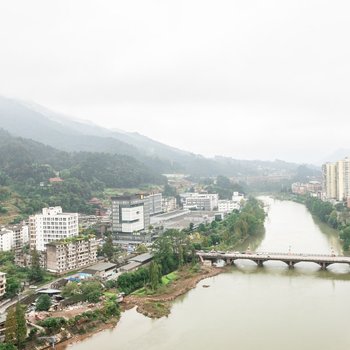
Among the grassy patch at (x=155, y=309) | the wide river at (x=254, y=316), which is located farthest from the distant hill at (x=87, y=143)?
the grassy patch at (x=155, y=309)

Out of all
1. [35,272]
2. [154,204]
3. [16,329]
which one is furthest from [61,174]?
[16,329]

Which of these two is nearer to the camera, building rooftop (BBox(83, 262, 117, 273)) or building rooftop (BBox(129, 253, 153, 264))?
building rooftop (BBox(83, 262, 117, 273))

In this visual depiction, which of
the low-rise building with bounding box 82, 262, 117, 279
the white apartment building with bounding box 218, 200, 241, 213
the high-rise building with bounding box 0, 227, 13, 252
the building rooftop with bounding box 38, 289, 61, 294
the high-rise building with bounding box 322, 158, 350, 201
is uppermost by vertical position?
the high-rise building with bounding box 322, 158, 350, 201

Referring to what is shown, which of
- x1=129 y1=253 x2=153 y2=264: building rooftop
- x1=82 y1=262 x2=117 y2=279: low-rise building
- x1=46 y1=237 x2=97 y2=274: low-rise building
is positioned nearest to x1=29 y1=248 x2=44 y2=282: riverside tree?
x1=46 y1=237 x2=97 y2=274: low-rise building

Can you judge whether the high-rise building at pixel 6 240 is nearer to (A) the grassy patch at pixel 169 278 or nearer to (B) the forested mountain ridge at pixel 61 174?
(B) the forested mountain ridge at pixel 61 174

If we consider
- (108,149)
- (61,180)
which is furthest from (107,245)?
(108,149)

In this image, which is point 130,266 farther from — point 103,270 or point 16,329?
point 16,329

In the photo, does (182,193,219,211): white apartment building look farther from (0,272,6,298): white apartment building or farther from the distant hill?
(0,272,6,298): white apartment building
